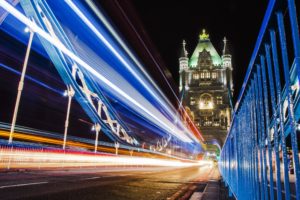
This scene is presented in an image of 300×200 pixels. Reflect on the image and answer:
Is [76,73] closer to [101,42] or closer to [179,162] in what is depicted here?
[179,162]

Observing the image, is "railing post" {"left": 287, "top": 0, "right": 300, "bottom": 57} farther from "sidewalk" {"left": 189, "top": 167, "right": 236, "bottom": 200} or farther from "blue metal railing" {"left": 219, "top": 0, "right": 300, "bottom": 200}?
"sidewalk" {"left": 189, "top": 167, "right": 236, "bottom": 200}

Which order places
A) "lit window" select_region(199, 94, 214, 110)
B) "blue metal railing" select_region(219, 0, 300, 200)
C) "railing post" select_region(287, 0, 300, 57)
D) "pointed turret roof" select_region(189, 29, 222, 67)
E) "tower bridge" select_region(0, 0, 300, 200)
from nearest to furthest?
"railing post" select_region(287, 0, 300, 57) → "blue metal railing" select_region(219, 0, 300, 200) → "tower bridge" select_region(0, 0, 300, 200) → "lit window" select_region(199, 94, 214, 110) → "pointed turret roof" select_region(189, 29, 222, 67)

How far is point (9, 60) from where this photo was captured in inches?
1168

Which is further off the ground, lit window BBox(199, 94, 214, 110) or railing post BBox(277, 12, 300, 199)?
lit window BBox(199, 94, 214, 110)

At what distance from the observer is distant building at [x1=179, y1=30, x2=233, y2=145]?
3936 inches

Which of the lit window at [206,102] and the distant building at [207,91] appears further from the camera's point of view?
the lit window at [206,102]

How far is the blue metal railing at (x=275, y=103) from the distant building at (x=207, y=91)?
9717cm

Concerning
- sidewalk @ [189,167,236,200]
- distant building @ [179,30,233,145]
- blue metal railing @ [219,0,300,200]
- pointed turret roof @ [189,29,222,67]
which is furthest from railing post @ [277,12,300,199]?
pointed turret roof @ [189,29,222,67]

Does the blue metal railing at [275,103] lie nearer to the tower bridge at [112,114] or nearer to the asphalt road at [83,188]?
the tower bridge at [112,114]

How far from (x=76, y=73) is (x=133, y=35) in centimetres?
1568

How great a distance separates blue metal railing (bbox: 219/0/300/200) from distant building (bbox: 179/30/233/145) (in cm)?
9717

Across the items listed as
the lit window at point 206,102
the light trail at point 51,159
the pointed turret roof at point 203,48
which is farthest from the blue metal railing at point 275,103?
the pointed turret roof at point 203,48

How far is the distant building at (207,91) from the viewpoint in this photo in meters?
100.0

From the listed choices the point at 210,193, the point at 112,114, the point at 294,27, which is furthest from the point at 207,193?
the point at 112,114
